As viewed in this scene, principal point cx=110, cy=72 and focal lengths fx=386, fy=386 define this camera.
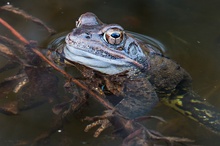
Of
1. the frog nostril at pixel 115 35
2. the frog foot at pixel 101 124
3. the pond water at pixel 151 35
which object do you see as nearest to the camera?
the frog foot at pixel 101 124

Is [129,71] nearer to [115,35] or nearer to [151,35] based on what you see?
[115,35]

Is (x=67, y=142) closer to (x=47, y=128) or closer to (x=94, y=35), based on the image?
(x=47, y=128)

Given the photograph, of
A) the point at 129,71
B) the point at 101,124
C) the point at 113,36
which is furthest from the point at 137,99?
the point at 113,36

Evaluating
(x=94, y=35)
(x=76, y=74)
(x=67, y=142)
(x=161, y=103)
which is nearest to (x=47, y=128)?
(x=67, y=142)

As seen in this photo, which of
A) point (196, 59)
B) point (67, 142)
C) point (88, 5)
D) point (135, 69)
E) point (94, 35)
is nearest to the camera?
point (67, 142)

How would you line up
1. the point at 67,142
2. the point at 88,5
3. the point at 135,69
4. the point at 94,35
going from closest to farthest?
the point at 67,142 < the point at 94,35 < the point at 135,69 < the point at 88,5

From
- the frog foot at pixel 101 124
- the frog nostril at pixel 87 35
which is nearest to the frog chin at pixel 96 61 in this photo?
the frog nostril at pixel 87 35

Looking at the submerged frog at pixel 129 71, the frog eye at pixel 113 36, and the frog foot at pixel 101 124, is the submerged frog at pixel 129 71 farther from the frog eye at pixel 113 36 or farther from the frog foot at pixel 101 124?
the frog foot at pixel 101 124

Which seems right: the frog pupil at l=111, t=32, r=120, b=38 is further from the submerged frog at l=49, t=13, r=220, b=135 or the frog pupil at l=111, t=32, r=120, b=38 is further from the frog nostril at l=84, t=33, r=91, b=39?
the frog nostril at l=84, t=33, r=91, b=39
